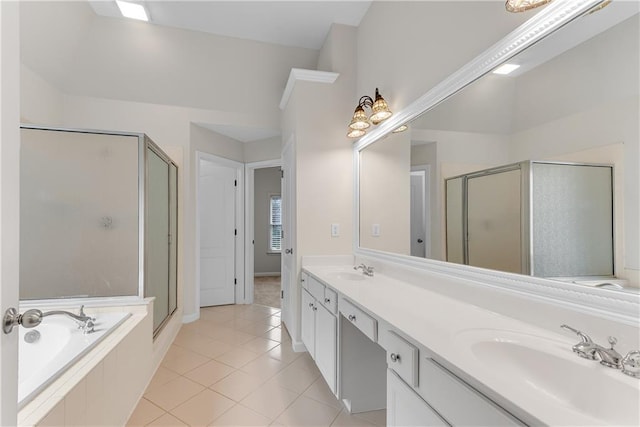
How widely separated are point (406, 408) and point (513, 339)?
1.43 feet

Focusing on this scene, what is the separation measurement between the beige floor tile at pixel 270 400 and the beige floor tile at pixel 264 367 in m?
0.17

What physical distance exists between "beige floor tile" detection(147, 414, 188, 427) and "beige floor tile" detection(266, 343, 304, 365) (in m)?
0.95

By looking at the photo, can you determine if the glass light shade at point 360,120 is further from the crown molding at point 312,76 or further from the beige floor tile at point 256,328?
the beige floor tile at point 256,328

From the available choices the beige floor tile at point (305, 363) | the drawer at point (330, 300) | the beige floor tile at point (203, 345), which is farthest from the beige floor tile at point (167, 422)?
the drawer at point (330, 300)

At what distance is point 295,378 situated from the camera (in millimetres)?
2383

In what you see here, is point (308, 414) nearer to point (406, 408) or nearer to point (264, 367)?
point (264, 367)

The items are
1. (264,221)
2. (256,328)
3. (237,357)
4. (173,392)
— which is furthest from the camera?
(264,221)

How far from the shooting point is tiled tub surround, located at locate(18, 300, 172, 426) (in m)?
1.15

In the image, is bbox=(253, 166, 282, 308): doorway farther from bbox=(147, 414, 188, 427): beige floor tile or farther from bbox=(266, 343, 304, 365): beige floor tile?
bbox=(147, 414, 188, 427): beige floor tile

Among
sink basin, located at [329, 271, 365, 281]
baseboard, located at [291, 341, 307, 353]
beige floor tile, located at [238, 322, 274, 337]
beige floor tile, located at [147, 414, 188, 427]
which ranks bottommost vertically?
beige floor tile, located at [238, 322, 274, 337]

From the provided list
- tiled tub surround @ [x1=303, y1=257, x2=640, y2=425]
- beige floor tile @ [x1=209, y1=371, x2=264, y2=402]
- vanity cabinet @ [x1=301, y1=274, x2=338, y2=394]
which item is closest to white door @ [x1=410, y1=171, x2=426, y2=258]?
tiled tub surround @ [x1=303, y1=257, x2=640, y2=425]

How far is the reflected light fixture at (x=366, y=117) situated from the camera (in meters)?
2.20

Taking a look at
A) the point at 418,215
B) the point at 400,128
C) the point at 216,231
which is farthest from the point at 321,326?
the point at 216,231

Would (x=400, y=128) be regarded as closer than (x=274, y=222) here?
Yes
